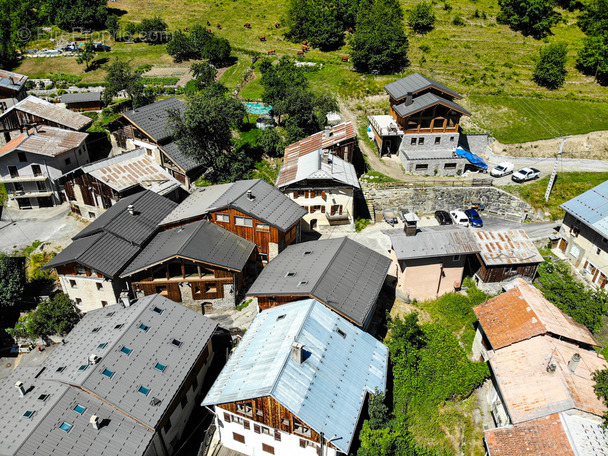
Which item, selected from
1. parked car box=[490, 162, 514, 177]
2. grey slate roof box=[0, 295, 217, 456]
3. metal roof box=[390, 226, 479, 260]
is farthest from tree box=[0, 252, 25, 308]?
parked car box=[490, 162, 514, 177]

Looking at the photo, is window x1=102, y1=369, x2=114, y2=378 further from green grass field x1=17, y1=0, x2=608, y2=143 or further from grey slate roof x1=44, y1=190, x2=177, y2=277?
green grass field x1=17, y1=0, x2=608, y2=143

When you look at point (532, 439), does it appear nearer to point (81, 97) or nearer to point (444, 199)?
point (444, 199)

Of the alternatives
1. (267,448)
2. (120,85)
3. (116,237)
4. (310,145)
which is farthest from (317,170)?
(120,85)

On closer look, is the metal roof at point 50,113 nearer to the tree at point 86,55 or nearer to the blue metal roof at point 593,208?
the tree at point 86,55

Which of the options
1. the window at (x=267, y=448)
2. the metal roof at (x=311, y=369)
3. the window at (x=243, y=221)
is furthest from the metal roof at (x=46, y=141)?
the window at (x=267, y=448)

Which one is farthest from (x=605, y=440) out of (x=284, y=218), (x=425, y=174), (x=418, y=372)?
(x=425, y=174)

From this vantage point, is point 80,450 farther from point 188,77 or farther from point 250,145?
point 188,77
